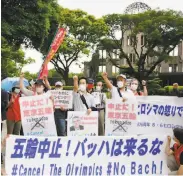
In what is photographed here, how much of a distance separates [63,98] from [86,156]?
3.19 metres

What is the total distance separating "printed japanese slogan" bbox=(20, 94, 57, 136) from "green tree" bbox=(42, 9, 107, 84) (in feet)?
122

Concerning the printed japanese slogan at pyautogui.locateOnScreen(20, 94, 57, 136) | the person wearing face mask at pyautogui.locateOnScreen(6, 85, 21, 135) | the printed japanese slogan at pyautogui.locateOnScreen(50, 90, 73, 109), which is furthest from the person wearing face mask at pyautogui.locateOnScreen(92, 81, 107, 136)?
the printed japanese slogan at pyautogui.locateOnScreen(20, 94, 57, 136)

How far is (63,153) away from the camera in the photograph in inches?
236

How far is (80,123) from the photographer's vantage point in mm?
7930

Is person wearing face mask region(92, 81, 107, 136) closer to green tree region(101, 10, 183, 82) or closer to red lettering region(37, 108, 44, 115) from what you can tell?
red lettering region(37, 108, 44, 115)

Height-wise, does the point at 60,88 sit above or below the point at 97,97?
above

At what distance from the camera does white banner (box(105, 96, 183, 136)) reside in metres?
7.67

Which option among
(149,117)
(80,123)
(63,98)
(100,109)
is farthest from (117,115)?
(100,109)

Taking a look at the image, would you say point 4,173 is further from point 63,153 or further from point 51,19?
point 51,19

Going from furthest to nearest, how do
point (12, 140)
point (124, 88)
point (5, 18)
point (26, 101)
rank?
point (5, 18), point (124, 88), point (26, 101), point (12, 140)

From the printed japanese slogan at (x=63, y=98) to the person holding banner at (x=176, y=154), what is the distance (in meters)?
3.15

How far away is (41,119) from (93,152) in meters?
1.71

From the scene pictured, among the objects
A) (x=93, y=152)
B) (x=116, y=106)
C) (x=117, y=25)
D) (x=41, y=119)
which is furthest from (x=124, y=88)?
(x=117, y=25)

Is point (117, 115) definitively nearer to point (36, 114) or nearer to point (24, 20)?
point (36, 114)
